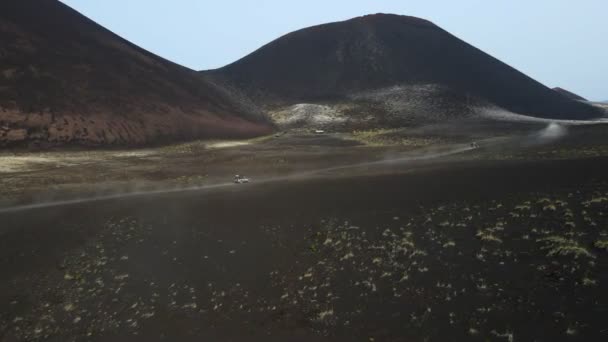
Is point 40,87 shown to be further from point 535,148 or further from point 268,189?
point 535,148

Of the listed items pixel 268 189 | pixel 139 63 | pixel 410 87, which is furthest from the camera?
pixel 410 87

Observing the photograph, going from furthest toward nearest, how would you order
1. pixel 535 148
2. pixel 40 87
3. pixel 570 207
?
pixel 40 87
pixel 535 148
pixel 570 207

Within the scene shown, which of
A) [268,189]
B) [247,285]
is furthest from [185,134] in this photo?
[247,285]

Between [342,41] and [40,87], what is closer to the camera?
[40,87]

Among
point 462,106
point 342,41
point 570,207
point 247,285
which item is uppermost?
point 342,41

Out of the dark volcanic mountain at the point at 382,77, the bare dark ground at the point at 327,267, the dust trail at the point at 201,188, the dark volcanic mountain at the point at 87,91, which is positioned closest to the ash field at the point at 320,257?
the bare dark ground at the point at 327,267

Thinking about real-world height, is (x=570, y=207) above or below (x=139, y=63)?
below

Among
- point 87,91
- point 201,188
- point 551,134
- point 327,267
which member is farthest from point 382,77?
point 327,267

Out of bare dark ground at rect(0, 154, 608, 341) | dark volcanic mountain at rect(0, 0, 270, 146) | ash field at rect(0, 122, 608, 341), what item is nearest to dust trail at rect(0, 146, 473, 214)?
ash field at rect(0, 122, 608, 341)

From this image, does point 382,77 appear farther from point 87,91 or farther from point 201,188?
point 201,188
